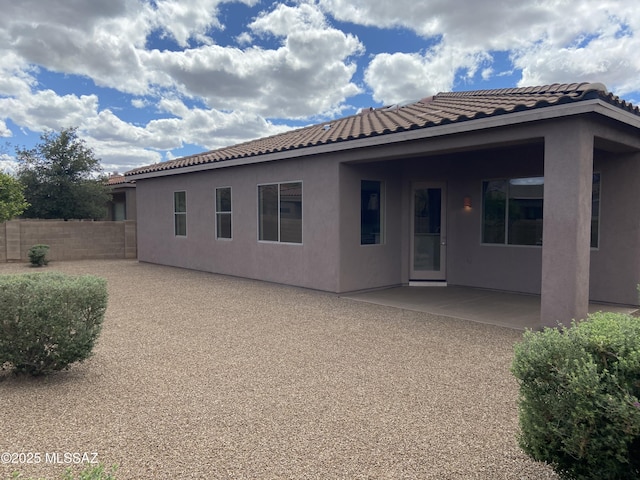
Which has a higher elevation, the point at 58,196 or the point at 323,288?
the point at 58,196

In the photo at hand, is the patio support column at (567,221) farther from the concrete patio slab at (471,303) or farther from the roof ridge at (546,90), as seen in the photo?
the concrete patio slab at (471,303)

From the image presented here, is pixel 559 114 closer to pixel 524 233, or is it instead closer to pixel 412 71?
pixel 524 233

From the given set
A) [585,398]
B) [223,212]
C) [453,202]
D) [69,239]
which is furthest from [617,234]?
[69,239]

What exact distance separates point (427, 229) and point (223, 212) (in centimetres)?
578

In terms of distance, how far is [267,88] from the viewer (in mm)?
22625

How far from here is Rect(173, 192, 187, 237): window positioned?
14812 millimetres

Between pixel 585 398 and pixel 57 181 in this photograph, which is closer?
pixel 585 398

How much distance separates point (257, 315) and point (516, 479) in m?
5.54

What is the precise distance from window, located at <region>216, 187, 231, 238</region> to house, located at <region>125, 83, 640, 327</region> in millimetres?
52

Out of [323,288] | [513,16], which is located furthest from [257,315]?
[513,16]

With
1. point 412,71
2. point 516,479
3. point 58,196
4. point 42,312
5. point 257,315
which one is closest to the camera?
point 516,479

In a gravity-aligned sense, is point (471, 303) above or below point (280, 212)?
below

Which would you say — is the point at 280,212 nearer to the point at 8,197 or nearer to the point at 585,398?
the point at 8,197

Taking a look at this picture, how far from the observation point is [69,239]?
18.7 m
